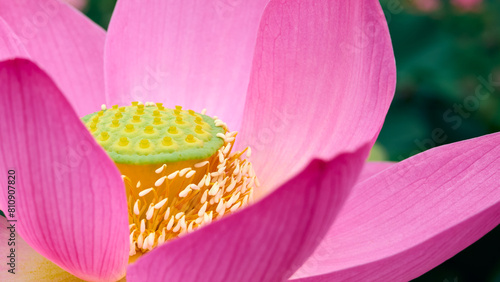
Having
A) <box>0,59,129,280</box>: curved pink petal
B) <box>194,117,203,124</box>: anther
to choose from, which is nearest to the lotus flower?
<box>0,59,129,280</box>: curved pink petal

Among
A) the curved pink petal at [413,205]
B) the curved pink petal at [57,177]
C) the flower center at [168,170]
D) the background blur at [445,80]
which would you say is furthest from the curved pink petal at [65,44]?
the background blur at [445,80]

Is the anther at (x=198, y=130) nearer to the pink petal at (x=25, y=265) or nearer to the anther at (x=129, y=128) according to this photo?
the anther at (x=129, y=128)

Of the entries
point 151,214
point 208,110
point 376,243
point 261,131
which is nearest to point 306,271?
point 376,243

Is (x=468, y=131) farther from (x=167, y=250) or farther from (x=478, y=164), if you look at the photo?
(x=167, y=250)

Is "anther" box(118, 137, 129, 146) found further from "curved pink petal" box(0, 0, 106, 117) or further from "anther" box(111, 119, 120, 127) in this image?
"curved pink petal" box(0, 0, 106, 117)

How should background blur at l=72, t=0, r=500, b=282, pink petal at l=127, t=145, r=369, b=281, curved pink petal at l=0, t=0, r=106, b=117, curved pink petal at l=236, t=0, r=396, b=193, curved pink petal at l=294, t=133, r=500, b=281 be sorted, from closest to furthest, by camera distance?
1. pink petal at l=127, t=145, r=369, b=281
2. curved pink petal at l=294, t=133, r=500, b=281
3. curved pink petal at l=236, t=0, r=396, b=193
4. curved pink petal at l=0, t=0, r=106, b=117
5. background blur at l=72, t=0, r=500, b=282
